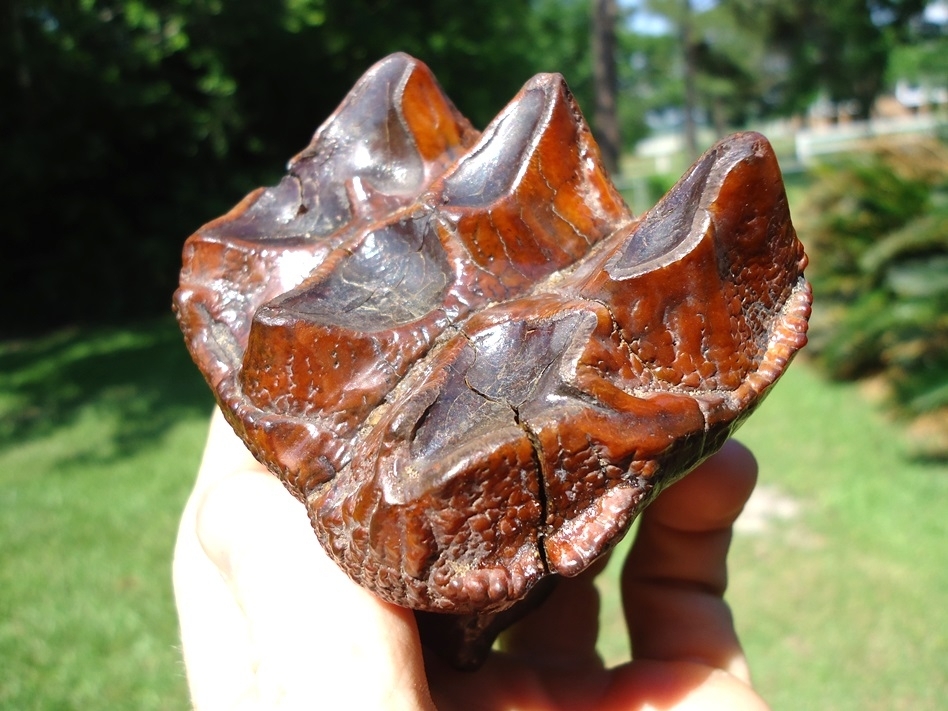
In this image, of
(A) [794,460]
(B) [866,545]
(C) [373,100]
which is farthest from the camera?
(A) [794,460]

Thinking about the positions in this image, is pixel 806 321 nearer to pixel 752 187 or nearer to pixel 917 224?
pixel 752 187

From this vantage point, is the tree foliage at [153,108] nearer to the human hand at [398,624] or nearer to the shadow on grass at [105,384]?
the shadow on grass at [105,384]

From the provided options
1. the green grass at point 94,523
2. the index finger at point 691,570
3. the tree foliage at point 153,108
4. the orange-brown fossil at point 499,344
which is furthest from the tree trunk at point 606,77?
the orange-brown fossil at point 499,344

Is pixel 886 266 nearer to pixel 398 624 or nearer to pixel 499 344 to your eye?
pixel 499 344

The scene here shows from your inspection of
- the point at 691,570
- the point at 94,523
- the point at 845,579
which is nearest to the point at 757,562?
the point at 845,579

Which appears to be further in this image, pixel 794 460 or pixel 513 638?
pixel 794 460

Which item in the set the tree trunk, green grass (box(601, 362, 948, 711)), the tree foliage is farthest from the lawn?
the tree trunk

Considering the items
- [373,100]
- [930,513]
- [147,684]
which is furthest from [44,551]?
[930,513]
